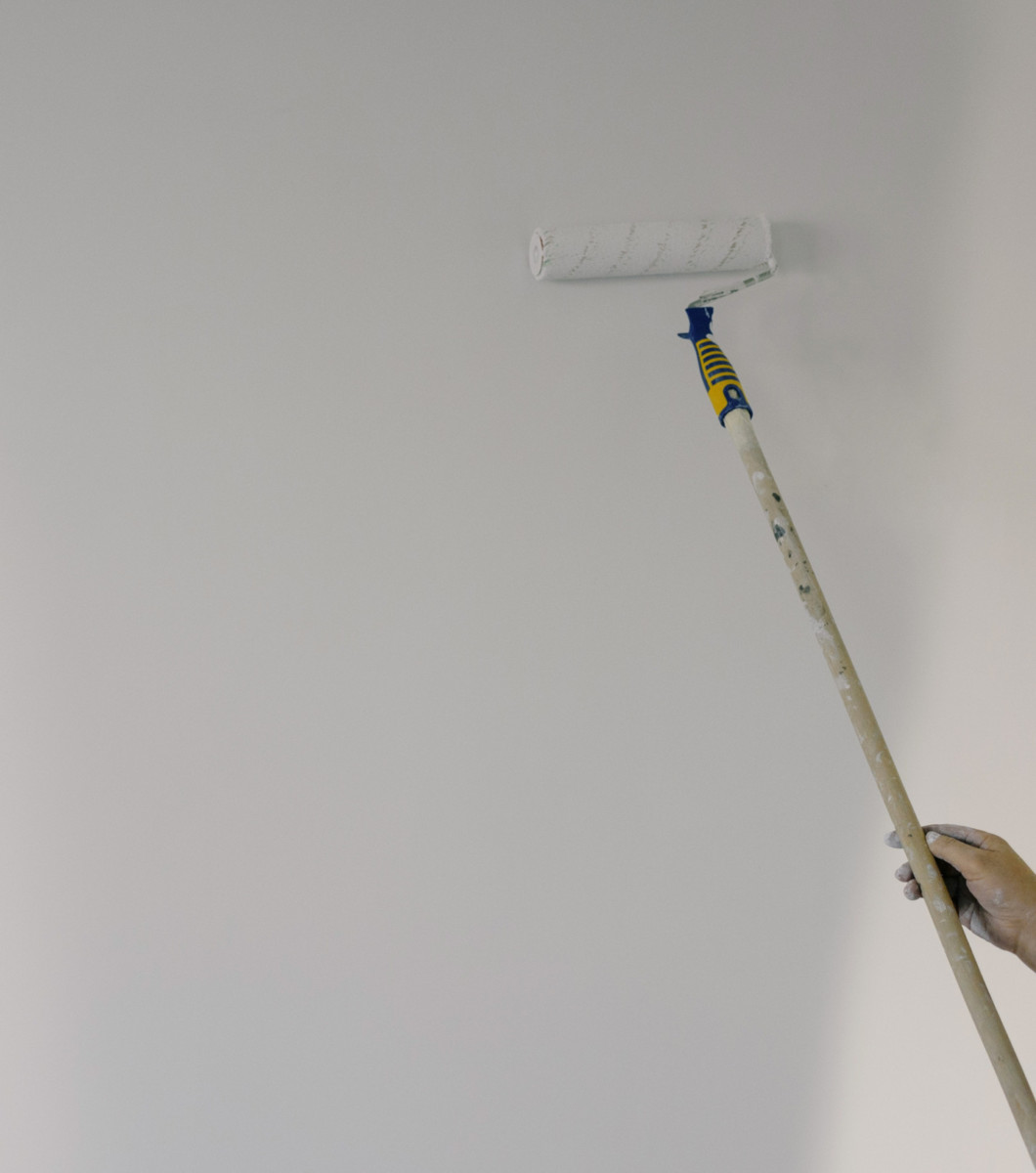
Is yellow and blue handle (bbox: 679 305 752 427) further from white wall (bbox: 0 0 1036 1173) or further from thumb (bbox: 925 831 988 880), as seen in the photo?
thumb (bbox: 925 831 988 880)

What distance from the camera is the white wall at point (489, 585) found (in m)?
1.04

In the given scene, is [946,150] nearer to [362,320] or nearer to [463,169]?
[463,169]

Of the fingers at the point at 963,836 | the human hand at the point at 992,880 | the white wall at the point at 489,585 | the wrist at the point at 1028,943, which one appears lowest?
the wrist at the point at 1028,943

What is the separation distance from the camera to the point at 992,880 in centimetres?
88

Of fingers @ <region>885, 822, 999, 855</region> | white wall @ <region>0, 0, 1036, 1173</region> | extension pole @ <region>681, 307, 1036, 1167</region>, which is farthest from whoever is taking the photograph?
white wall @ <region>0, 0, 1036, 1173</region>

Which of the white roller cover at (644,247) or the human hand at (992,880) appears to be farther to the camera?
the white roller cover at (644,247)

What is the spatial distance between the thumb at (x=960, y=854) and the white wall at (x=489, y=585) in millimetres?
324

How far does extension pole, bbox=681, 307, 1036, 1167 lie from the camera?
81cm

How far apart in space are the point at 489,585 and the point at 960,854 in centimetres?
56

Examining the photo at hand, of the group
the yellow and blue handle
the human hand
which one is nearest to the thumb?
the human hand

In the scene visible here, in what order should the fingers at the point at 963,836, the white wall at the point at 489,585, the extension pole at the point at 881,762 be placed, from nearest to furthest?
the extension pole at the point at 881,762 → the fingers at the point at 963,836 → the white wall at the point at 489,585

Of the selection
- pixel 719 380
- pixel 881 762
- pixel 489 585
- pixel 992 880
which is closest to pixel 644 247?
pixel 719 380

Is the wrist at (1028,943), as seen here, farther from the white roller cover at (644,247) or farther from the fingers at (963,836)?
the white roller cover at (644,247)

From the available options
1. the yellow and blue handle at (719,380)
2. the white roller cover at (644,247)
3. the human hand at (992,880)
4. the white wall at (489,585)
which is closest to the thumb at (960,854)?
the human hand at (992,880)
